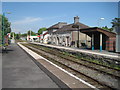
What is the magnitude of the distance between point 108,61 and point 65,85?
10.1 metres

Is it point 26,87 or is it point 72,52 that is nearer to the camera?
point 26,87

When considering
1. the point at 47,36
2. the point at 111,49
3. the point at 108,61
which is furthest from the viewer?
the point at 47,36

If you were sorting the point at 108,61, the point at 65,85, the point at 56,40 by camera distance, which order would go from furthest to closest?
the point at 56,40 < the point at 108,61 < the point at 65,85

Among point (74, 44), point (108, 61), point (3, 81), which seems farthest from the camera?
point (74, 44)

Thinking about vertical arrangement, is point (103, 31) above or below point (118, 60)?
above

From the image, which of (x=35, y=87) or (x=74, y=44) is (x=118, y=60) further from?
(x=74, y=44)

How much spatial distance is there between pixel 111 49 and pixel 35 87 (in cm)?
1921

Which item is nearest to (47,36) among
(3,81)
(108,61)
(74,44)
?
(74,44)

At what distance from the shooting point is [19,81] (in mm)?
6809

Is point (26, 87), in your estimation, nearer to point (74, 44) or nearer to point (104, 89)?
point (104, 89)

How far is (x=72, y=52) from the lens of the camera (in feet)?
75.8

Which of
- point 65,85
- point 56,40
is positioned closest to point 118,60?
point 65,85

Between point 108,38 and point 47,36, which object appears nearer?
point 108,38

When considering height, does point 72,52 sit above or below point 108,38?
below
